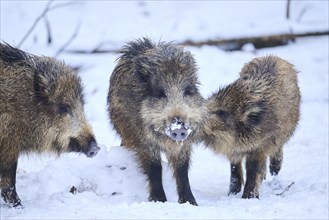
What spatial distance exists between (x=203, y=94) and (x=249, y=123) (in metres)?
5.18

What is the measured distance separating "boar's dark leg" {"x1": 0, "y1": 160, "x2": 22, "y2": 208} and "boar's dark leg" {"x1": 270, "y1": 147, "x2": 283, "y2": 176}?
3.80m

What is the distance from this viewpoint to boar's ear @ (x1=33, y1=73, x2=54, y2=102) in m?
6.98

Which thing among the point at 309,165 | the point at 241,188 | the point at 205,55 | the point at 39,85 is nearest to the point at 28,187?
the point at 39,85

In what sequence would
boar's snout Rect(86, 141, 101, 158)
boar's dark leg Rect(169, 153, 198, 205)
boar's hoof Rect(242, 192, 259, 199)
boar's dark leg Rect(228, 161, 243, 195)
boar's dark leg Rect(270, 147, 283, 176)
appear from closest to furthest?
boar's snout Rect(86, 141, 101, 158) → boar's dark leg Rect(169, 153, 198, 205) → boar's hoof Rect(242, 192, 259, 199) → boar's dark leg Rect(228, 161, 243, 195) → boar's dark leg Rect(270, 147, 283, 176)

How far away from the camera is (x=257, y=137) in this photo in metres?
7.92

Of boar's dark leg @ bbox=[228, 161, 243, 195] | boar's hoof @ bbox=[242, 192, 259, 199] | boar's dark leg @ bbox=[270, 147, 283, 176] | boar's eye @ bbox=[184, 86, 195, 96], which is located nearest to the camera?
boar's eye @ bbox=[184, 86, 195, 96]

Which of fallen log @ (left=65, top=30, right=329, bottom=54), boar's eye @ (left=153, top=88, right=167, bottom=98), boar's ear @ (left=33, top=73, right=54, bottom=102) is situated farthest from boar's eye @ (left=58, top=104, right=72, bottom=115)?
fallen log @ (left=65, top=30, right=329, bottom=54)

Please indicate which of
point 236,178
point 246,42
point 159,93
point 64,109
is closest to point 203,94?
point 246,42

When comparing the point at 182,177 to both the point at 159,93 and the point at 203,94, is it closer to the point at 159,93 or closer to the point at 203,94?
the point at 159,93

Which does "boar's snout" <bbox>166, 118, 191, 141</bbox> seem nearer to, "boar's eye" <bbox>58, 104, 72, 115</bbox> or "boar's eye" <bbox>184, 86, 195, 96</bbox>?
"boar's eye" <bbox>184, 86, 195, 96</bbox>

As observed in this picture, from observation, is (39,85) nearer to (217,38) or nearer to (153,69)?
(153,69)

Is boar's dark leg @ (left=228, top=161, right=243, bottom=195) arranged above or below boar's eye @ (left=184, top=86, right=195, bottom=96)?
below

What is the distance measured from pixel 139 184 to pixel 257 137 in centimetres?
149

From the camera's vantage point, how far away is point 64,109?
710cm
